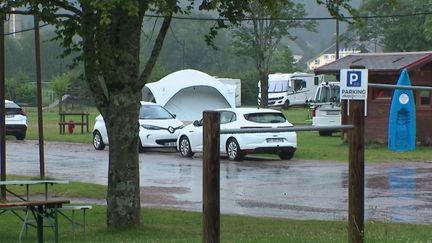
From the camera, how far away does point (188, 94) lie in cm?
4875

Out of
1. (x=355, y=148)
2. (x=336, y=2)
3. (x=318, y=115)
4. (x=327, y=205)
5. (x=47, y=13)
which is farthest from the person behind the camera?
(x=318, y=115)

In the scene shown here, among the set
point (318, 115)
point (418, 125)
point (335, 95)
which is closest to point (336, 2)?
point (418, 125)

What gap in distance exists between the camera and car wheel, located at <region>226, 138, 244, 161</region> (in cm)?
2562

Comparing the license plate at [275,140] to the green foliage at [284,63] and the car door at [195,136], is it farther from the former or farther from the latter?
the green foliage at [284,63]

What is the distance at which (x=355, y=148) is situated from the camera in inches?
312

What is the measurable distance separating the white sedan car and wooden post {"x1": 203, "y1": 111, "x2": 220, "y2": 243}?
56.4ft

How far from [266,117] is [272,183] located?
23.3 feet

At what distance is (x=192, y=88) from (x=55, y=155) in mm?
20368

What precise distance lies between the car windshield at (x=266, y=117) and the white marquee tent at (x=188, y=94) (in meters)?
20.8

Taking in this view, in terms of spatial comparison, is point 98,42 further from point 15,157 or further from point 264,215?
point 15,157

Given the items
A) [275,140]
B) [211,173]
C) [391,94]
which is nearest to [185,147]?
[275,140]

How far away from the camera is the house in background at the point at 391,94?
95.5 feet

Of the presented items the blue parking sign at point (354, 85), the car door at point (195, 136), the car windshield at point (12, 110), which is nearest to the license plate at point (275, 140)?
the car door at point (195, 136)

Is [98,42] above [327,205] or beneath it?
above
